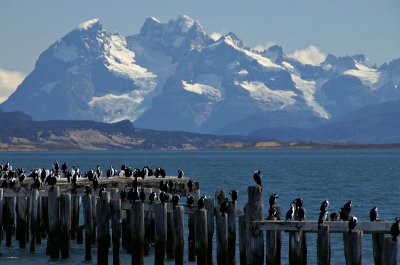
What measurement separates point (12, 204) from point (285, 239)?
15443 millimetres

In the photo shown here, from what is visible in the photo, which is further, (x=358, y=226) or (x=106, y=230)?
(x=106, y=230)

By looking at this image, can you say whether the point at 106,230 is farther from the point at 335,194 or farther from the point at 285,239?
the point at 335,194

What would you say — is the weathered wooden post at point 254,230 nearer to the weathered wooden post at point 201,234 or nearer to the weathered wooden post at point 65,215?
the weathered wooden post at point 201,234

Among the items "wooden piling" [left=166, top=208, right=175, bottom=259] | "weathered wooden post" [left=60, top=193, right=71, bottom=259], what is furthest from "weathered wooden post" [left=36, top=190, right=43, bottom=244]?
"wooden piling" [left=166, top=208, right=175, bottom=259]

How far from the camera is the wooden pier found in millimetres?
32250

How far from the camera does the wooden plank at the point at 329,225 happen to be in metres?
32.0

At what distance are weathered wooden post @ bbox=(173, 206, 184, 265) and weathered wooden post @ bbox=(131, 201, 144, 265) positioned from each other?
1.28m

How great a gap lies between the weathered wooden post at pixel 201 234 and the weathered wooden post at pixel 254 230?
10.5ft

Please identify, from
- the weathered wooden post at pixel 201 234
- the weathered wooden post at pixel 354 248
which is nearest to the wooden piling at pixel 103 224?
→ the weathered wooden post at pixel 201 234

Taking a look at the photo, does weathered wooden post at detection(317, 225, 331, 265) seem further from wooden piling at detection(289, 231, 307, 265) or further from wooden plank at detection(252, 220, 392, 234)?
wooden piling at detection(289, 231, 307, 265)

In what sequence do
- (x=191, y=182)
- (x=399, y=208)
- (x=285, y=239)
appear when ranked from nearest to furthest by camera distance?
1. (x=191, y=182)
2. (x=285, y=239)
3. (x=399, y=208)

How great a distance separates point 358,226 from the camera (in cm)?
3198

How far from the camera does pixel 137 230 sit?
38.1 m

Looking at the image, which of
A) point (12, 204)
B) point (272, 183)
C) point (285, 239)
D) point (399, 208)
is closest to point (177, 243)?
point (12, 204)
